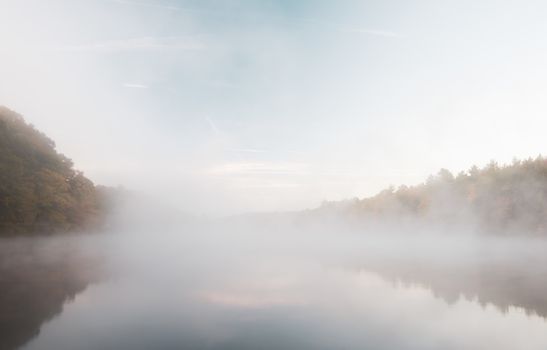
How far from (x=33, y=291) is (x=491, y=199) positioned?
7561cm

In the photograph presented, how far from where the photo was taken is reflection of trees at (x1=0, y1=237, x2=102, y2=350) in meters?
13.1

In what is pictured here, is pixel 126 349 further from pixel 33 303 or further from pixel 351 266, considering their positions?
pixel 351 266

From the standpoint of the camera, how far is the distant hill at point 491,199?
213 feet

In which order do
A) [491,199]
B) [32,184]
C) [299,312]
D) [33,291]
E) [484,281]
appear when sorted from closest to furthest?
[299,312], [33,291], [484,281], [32,184], [491,199]

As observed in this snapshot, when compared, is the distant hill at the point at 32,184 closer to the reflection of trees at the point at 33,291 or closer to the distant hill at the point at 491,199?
the reflection of trees at the point at 33,291

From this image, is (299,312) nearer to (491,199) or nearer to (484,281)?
(484,281)

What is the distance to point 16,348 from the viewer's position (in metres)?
11.3

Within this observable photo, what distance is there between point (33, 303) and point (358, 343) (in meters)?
14.7

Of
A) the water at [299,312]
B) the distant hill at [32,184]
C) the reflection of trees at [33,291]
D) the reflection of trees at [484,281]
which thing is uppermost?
the distant hill at [32,184]

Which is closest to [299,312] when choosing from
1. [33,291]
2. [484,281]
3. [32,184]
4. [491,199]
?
[33,291]

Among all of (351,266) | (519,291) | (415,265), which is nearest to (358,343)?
(519,291)

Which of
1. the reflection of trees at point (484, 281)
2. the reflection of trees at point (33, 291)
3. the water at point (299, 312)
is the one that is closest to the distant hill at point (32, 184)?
the reflection of trees at point (33, 291)

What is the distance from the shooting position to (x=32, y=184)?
52375 millimetres

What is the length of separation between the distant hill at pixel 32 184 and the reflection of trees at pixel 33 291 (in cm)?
1769
